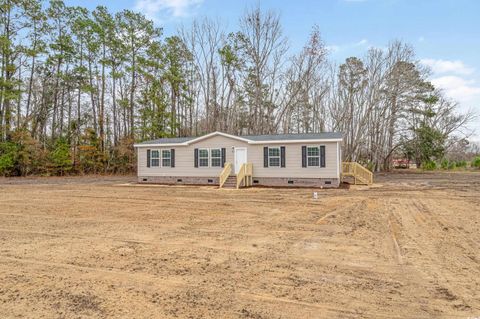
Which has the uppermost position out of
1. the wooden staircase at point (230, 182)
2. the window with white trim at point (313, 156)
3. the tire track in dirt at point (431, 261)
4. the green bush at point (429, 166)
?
the window with white trim at point (313, 156)

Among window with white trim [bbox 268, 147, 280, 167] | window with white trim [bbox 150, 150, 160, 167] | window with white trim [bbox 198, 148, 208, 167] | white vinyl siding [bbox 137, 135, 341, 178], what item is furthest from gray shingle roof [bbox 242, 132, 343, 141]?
window with white trim [bbox 150, 150, 160, 167]

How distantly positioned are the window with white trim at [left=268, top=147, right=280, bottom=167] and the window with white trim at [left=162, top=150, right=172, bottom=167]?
660 cm

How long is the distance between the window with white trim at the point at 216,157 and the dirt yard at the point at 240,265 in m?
10.0

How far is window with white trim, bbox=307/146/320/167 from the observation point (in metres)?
16.9

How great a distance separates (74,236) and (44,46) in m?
26.2

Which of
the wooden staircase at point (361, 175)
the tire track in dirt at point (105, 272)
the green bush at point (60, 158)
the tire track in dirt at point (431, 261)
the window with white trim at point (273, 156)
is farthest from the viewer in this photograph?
the green bush at point (60, 158)

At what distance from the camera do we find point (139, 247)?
18.2 feet

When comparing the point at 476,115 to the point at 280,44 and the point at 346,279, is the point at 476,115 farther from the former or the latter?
the point at 346,279

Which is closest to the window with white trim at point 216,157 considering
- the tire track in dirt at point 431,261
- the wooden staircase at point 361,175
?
the wooden staircase at point 361,175

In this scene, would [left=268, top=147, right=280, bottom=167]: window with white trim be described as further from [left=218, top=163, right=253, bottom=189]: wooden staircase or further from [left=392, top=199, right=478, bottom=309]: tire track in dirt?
[left=392, top=199, right=478, bottom=309]: tire track in dirt

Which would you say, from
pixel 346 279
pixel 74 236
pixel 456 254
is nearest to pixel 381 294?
pixel 346 279

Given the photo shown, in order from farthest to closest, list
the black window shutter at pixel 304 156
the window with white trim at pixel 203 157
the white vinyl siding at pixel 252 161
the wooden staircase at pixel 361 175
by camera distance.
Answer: the window with white trim at pixel 203 157 < the wooden staircase at pixel 361 175 < the black window shutter at pixel 304 156 < the white vinyl siding at pixel 252 161

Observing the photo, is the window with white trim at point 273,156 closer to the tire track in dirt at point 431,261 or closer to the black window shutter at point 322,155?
the black window shutter at point 322,155

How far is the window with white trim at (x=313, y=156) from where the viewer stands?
1692cm
